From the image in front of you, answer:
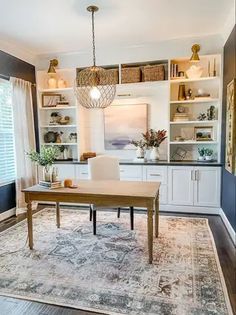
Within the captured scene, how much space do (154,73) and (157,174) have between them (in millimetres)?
1598

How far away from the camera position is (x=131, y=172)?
4219 mm

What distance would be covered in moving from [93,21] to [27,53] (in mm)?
1788

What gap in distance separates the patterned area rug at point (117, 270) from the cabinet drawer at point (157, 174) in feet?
2.73

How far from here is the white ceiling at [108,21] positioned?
9.01 ft

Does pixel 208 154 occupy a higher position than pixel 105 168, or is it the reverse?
pixel 208 154

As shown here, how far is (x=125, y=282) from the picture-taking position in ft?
7.17

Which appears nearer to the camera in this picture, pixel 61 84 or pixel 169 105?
pixel 169 105

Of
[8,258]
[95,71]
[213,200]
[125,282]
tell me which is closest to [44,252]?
[8,258]

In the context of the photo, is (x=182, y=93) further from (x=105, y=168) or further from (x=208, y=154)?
(x=105, y=168)

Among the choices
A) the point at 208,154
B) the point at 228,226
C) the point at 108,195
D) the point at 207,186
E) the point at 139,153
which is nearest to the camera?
the point at 108,195

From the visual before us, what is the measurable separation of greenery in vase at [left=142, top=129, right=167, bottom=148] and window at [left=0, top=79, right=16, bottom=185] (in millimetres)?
2164

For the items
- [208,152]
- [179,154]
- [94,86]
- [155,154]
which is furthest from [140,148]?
[94,86]

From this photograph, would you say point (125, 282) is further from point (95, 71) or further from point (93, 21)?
point (93, 21)

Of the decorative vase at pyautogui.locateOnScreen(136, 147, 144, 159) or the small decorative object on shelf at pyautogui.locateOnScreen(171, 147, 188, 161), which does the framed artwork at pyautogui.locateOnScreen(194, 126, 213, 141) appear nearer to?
the small decorative object on shelf at pyautogui.locateOnScreen(171, 147, 188, 161)
